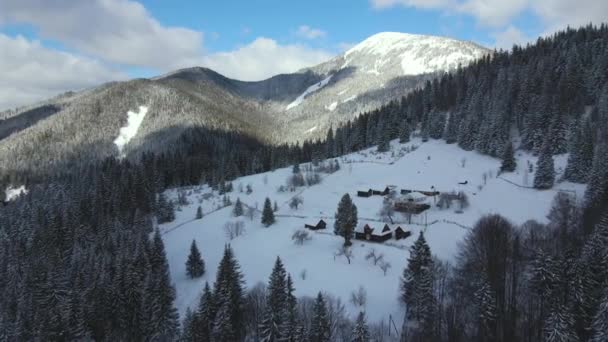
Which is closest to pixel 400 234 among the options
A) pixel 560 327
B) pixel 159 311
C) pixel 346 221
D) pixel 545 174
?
pixel 346 221

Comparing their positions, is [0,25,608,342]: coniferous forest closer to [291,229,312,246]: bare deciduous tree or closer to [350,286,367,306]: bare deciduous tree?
[350,286,367,306]: bare deciduous tree

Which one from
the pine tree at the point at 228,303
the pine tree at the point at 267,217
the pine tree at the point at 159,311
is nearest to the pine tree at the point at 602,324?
the pine tree at the point at 228,303

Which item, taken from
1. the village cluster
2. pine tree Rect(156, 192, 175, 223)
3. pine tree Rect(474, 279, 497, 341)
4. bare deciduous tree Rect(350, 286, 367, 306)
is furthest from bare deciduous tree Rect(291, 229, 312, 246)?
pine tree Rect(156, 192, 175, 223)

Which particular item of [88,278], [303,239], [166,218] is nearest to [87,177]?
[166,218]

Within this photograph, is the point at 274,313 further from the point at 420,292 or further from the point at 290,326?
the point at 420,292

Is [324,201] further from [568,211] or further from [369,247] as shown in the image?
[568,211]

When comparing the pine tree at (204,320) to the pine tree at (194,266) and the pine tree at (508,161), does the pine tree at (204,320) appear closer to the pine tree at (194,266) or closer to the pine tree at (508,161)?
the pine tree at (194,266)

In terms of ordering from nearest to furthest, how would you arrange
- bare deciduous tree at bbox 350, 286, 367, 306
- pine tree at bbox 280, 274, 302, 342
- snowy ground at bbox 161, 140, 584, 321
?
pine tree at bbox 280, 274, 302, 342
bare deciduous tree at bbox 350, 286, 367, 306
snowy ground at bbox 161, 140, 584, 321
